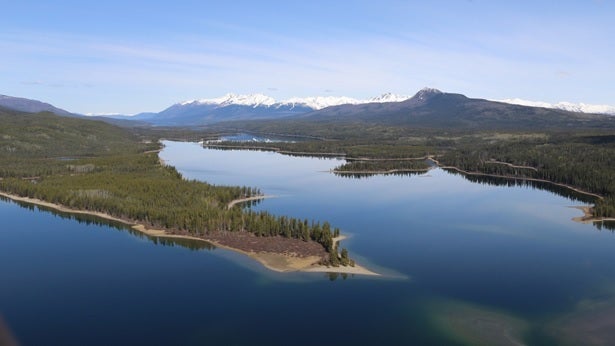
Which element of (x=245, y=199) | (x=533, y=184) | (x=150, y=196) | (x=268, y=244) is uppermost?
(x=533, y=184)

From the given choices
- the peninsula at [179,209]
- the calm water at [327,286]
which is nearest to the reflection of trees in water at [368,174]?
the peninsula at [179,209]

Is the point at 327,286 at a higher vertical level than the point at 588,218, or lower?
lower

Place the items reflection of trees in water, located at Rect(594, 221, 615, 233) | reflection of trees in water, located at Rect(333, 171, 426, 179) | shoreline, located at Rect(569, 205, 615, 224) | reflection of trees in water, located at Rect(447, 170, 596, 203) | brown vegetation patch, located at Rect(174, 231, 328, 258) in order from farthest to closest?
reflection of trees in water, located at Rect(333, 171, 426, 179) < reflection of trees in water, located at Rect(447, 170, 596, 203) < shoreline, located at Rect(569, 205, 615, 224) < reflection of trees in water, located at Rect(594, 221, 615, 233) < brown vegetation patch, located at Rect(174, 231, 328, 258)

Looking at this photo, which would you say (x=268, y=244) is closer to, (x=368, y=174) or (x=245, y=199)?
(x=245, y=199)

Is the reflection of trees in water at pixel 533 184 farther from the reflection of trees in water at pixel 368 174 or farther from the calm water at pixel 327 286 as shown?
the calm water at pixel 327 286

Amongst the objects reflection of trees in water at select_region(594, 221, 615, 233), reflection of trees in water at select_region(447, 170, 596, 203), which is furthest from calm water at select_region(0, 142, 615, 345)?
reflection of trees in water at select_region(447, 170, 596, 203)

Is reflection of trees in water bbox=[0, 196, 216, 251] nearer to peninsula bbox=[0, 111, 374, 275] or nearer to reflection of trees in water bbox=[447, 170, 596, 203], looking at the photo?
peninsula bbox=[0, 111, 374, 275]

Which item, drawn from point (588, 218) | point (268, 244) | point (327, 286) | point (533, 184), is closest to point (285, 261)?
point (268, 244)
